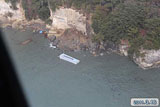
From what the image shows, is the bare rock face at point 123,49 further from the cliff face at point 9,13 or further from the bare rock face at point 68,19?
the cliff face at point 9,13

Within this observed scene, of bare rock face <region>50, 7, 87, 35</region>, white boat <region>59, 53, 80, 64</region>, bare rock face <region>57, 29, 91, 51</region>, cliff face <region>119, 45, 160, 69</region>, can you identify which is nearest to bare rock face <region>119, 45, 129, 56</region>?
cliff face <region>119, 45, 160, 69</region>

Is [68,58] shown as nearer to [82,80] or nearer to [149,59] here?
[82,80]

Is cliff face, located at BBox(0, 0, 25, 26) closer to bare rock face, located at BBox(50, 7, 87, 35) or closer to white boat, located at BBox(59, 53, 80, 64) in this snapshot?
bare rock face, located at BBox(50, 7, 87, 35)

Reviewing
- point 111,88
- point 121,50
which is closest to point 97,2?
point 121,50

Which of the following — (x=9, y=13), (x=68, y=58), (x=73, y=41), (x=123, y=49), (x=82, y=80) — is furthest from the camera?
(x=9, y=13)

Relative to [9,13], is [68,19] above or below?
above

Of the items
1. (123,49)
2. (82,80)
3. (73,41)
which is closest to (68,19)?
(73,41)

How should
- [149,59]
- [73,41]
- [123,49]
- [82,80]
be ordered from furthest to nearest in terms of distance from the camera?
[73,41] < [123,49] < [149,59] < [82,80]

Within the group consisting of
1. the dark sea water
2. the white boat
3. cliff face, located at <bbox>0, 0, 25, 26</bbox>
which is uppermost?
cliff face, located at <bbox>0, 0, 25, 26</bbox>
